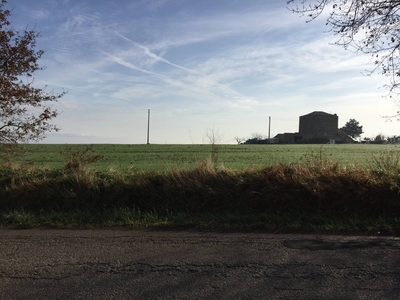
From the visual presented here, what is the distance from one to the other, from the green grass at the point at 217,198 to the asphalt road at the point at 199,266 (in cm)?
89

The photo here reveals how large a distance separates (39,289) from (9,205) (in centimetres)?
566

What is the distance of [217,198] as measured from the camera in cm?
792

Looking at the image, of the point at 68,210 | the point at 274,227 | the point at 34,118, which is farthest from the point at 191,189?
the point at 34,118

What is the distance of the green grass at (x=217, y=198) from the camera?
6.68 meters

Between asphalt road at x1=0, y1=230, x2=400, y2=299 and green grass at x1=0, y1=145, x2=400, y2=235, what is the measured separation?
89cm

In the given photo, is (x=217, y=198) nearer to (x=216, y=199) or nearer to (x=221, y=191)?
(x=216, y=199)

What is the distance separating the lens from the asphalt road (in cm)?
369

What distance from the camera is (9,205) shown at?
862 cm

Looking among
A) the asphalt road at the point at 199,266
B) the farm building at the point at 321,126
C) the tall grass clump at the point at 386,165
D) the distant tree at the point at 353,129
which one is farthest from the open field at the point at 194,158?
the distant tree at the point at 353,129

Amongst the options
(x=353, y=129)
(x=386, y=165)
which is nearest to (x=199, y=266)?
(x=386, y=165)

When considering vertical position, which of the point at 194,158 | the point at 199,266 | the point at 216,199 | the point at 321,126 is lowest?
the point at 199,266

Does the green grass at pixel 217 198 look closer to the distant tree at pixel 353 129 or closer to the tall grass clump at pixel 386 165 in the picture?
the tall grass clump at pixel 386 165

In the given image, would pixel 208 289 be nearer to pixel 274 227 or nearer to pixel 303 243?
pixel 303 243

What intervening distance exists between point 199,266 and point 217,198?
11.8 feet
